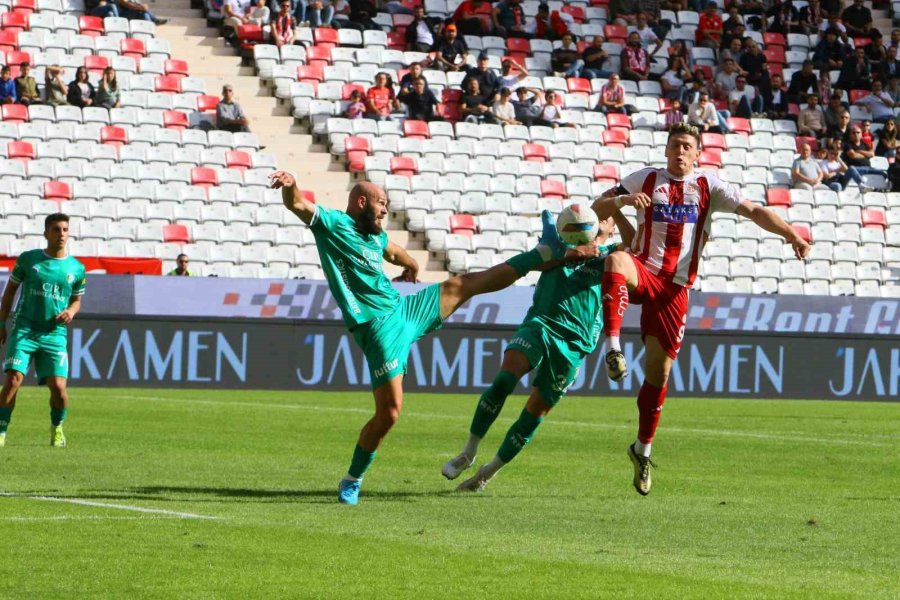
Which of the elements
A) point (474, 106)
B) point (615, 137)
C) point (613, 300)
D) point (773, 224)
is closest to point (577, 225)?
point (613, 300)

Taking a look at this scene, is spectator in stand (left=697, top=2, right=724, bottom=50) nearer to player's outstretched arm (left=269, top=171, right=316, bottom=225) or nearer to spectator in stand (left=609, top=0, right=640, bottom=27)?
spectator in stand (left=609, top=0, right=640, bottom=27)

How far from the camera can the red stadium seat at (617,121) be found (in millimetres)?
32312

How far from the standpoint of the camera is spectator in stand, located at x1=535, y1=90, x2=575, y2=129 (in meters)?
31.5

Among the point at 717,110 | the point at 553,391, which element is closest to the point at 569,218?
the point at 553,391

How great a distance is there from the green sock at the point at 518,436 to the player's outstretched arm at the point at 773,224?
190 cm

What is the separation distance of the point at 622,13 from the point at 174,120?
438 inches

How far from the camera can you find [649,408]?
10422mm

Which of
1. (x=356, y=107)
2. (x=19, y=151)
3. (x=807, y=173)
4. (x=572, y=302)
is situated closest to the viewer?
(x=572, y=302)

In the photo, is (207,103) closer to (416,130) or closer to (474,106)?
(416,130)

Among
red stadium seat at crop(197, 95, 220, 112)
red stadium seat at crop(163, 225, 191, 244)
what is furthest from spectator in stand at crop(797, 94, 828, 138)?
red stadium seat at crop(163, 225, 191, 244)

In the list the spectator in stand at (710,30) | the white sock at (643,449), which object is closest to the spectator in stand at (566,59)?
the spectator in stand at (710,30)

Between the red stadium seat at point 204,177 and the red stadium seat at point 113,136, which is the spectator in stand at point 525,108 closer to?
the red stadium seat at point 204,177

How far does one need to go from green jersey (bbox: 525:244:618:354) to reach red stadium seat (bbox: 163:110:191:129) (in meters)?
18.5

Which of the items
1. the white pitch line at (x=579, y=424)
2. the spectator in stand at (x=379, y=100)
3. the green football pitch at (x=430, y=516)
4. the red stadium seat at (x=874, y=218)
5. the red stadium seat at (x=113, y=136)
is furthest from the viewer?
the red stadium seat at (x=874, y=218)
